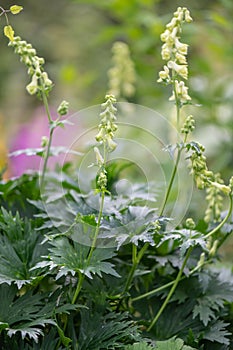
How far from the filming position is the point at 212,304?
1113mm

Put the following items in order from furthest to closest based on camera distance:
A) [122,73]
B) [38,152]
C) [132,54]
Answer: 1. [132,54]
2. [122,73]
3. [38,152]

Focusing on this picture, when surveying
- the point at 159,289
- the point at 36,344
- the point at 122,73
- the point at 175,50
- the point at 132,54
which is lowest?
the point at 36,344

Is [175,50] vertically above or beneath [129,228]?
above

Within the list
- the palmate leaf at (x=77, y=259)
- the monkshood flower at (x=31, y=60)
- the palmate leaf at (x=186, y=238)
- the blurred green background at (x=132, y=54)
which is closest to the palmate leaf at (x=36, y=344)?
the palmate leaf at (x=77, y=259)

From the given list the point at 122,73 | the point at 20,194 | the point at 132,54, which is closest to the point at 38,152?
the point at 20,194

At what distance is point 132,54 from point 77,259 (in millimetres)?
1868

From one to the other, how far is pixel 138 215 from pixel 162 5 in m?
3.51

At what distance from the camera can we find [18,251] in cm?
109

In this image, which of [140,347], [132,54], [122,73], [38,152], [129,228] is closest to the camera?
[140,347]

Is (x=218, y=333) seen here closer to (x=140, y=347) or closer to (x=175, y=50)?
(x=140, y=347)

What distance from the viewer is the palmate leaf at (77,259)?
3.20ft

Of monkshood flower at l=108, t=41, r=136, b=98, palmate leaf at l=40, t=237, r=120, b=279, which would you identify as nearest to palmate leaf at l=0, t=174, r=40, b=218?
palmate leaf at l=40, t=237, r=120, b=279

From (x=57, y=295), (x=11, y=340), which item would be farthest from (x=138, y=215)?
(x=11, y=340)

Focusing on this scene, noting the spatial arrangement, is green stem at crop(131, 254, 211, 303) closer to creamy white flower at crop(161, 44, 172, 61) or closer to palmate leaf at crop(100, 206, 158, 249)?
palmate leaf at crop(100, 206, 158, 249)
